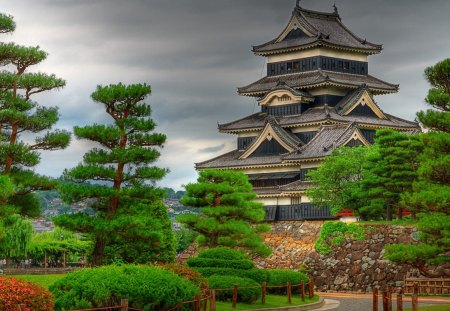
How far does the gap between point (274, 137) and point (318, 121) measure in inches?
140

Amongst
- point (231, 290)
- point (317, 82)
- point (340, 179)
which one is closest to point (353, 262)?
point (340, 179)

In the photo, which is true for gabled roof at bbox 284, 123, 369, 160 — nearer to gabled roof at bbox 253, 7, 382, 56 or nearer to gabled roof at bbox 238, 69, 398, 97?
gabled roof at bbox 238, 69, 398, 97

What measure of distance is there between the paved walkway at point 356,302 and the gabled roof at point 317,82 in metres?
26.4

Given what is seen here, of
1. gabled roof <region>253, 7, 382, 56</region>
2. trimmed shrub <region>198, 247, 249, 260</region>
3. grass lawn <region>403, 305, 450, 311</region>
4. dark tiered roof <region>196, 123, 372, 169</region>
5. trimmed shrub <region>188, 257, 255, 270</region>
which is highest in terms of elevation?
gabled roof <region>253, 7, 382, 56</region>

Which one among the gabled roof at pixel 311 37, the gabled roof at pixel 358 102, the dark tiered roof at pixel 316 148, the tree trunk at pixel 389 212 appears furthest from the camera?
the gabled roof at pixel 311 37

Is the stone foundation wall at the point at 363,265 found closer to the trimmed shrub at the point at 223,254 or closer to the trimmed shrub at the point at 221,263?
the trimmed shrub at the point at 223,254

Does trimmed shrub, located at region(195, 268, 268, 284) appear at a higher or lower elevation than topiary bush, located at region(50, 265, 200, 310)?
higher

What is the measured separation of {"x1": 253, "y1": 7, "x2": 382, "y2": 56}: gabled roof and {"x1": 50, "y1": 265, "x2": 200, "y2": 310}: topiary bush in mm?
47884

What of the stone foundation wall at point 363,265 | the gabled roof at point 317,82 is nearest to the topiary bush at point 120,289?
the stone foundation wall at point 363,265

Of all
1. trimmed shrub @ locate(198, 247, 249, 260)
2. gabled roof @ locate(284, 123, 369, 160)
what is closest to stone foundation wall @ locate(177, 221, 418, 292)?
gabled roof @ locate(284, 123, 369, 160)

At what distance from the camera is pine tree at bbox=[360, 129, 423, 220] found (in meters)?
54.8

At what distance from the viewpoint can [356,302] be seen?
4369 centimetres

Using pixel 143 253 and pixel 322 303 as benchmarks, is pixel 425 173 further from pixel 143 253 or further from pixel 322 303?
pixel 143 253

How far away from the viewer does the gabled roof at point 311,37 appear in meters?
76.1
